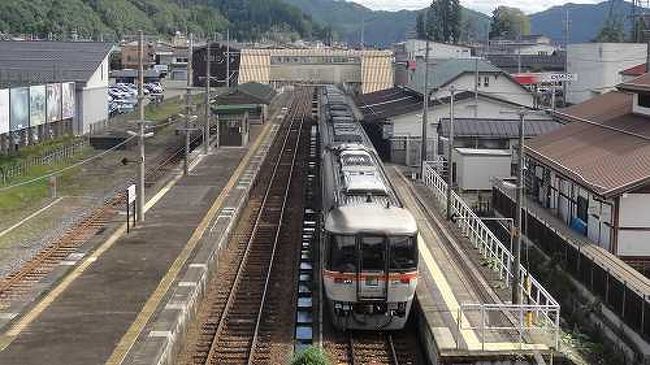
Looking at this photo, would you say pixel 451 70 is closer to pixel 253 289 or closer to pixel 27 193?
pixel 27 193

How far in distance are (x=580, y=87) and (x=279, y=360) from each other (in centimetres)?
4590

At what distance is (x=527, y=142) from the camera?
103ft

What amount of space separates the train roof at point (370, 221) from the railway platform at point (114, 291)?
3.45 metres

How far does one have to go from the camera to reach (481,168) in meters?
33.5

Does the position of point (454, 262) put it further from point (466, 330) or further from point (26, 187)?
point (26, 187)

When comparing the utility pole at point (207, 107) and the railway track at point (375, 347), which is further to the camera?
the utility pole at point (207, 107)

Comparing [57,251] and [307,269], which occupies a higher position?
[57,251]

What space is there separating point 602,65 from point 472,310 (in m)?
42.2

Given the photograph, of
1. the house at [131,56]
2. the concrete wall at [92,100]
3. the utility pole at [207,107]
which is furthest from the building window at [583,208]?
the house at [131,56]

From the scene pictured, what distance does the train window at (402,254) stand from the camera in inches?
609

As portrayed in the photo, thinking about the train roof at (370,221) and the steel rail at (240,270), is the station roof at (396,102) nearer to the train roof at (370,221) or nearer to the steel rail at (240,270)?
the steel rail at (240,270)

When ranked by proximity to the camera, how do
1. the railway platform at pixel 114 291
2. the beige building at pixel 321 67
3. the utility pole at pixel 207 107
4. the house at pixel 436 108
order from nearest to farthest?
the railway platform at pixel 114 291 < the utility pole at pixel 207 107 < the house at pixel 436 108 < the beige building at pixel 321 67

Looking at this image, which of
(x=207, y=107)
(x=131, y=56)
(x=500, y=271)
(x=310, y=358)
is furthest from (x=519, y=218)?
(x=131, y=56)

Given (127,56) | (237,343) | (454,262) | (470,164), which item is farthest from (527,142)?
(127,56)
